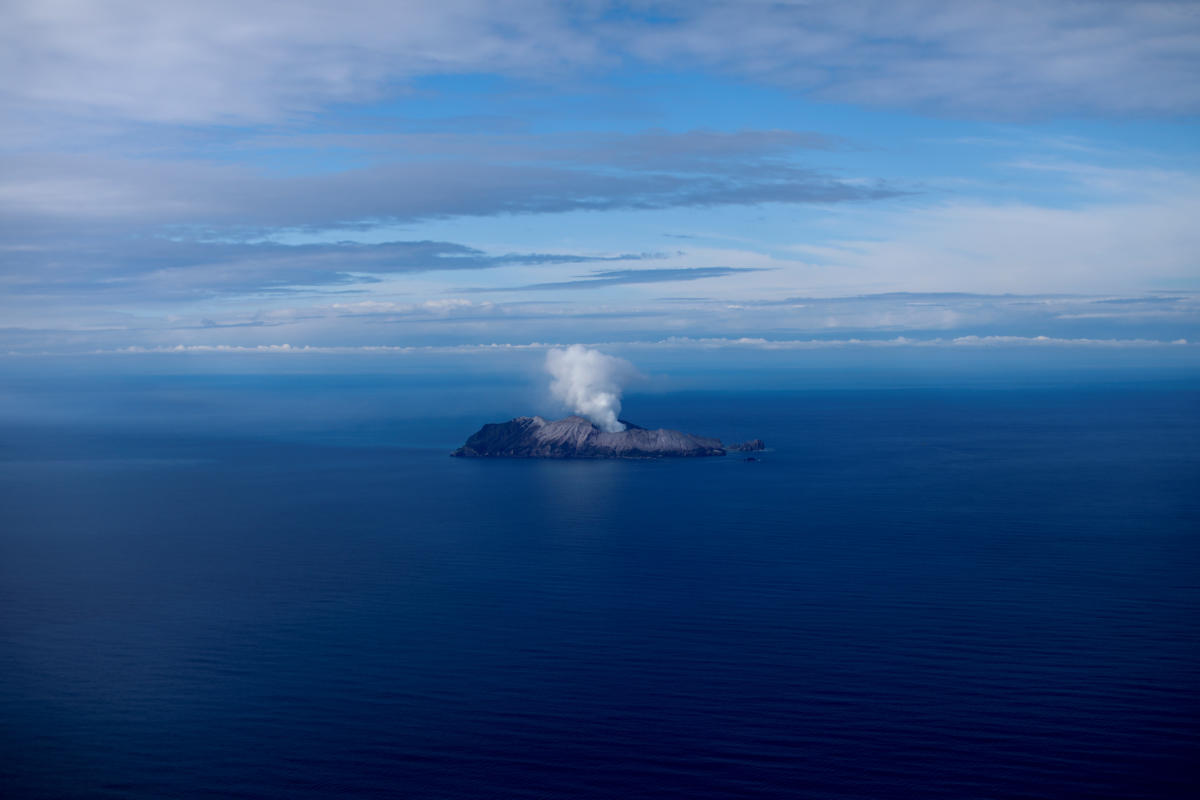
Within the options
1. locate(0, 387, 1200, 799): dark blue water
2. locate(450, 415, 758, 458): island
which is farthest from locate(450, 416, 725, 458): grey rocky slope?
locate(0, 387, 1200, 799): dark blue water

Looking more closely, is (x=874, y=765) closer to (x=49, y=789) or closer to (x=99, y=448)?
(x=49, y=789)

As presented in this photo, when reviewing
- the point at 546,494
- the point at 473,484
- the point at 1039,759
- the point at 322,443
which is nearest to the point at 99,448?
the point at 322,443

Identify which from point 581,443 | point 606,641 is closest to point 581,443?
point 581,443

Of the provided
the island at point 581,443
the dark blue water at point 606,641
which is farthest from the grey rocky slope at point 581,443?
the dark blue water at point 606,641

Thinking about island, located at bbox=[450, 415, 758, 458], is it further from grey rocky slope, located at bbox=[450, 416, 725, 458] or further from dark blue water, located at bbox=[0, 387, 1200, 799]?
dark blue water, located at bbox=[0, 387, 1200, 799]

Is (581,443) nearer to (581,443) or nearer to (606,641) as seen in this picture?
(581,443)

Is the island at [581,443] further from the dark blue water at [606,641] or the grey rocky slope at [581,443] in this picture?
the dark blue water at [606,641]
